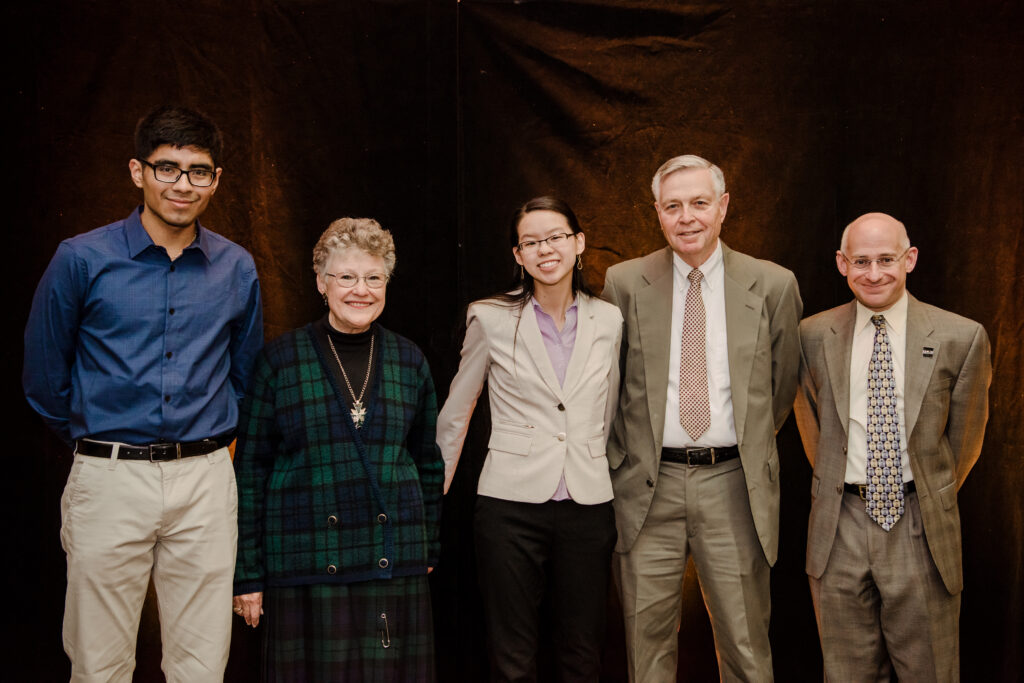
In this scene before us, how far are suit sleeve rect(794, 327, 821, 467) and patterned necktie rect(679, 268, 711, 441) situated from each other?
462 millimetres

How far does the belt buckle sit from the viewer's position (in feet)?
8.23

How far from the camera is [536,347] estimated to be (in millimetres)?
2805

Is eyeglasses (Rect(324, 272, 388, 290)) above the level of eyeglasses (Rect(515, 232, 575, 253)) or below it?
below

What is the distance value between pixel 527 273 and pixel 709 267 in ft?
2.07

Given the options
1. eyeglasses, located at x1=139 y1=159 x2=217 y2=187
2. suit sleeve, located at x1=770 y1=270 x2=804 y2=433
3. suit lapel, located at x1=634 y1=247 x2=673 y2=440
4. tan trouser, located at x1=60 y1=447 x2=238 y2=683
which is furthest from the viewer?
suit sleeve, located at x1=770 y1=270 x2=804 y2=433

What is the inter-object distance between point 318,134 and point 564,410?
1.68m

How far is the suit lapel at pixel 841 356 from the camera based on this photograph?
2.90m

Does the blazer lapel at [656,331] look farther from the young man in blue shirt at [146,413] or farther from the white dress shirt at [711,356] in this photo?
the young man in blue shirt at [146,413]

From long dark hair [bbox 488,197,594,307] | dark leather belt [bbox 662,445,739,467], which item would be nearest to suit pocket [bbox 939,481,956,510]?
dark leather belt [bbox 662,445,739,467]

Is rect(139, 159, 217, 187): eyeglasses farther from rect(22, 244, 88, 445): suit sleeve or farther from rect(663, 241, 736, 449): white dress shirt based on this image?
rect(663, 241, 736, 449): white dress shirt

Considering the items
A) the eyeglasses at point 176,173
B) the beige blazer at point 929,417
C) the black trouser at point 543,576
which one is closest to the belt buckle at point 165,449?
the eyeglasses at point 176,173

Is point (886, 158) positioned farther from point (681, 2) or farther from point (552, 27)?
point (552, 27)

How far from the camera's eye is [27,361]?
8.41 feet

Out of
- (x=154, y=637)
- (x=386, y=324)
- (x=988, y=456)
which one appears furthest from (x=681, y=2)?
(x=154, y=637)
